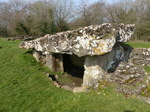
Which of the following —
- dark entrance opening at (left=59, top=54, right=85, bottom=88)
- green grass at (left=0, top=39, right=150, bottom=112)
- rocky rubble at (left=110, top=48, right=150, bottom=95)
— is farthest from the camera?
dark entrance opening at (left=59, top=54, right=85, bottom=88)

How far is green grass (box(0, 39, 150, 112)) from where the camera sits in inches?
162

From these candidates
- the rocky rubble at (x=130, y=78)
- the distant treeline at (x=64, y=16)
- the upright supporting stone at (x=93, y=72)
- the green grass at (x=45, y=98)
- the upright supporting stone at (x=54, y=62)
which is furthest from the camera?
the distant treeline at (x=64, y=16)

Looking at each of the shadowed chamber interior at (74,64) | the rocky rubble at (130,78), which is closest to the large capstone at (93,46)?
the rocky rubble at (130,78)

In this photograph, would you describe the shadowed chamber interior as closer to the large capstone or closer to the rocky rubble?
the large capstone

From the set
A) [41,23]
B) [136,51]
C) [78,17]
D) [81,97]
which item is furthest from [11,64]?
[78,17]

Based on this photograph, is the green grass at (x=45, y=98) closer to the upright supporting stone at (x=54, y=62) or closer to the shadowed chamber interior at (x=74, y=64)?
the upright supporting stone at (x=54, y=62)

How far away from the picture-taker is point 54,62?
7.98 metres

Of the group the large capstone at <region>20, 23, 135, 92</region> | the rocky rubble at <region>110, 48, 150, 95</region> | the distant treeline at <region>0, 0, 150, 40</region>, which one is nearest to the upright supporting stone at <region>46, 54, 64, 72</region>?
the large capstone at <region>20, 23, 135, 92</region>

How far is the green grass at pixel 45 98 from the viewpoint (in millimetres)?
4121

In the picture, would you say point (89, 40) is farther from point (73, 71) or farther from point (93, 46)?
point (73, 71)

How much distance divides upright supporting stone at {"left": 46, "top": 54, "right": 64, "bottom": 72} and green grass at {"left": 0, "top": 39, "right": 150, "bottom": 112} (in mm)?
1135

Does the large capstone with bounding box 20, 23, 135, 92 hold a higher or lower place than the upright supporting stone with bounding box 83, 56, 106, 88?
higher

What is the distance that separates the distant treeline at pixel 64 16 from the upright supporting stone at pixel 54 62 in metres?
14.8

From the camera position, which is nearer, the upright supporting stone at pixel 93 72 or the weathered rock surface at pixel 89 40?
the weathered rock surface at pixel 89 40
